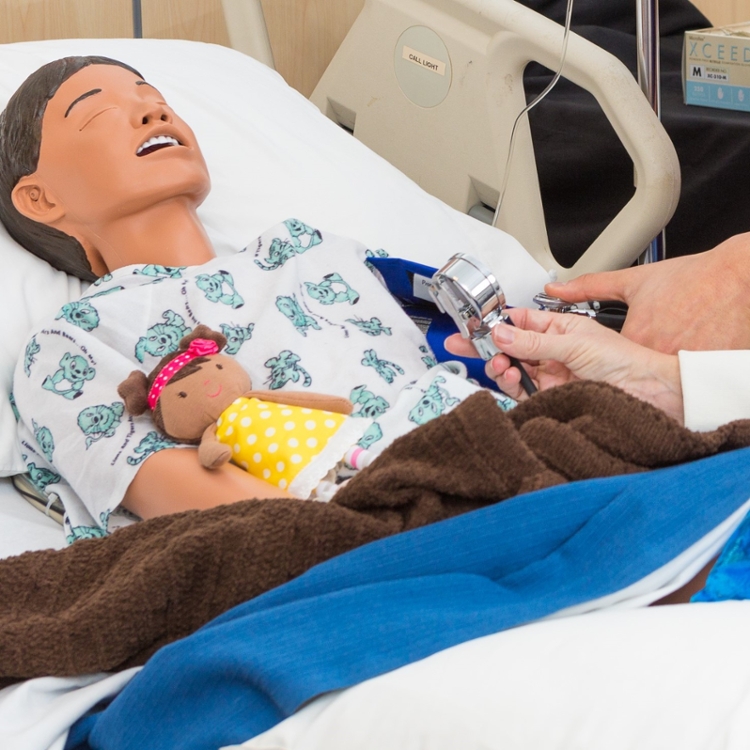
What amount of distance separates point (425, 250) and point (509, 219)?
0.76 feet

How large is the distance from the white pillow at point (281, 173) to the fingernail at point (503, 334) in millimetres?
503

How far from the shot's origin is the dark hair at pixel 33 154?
1.38 metres

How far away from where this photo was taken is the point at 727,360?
1.07m

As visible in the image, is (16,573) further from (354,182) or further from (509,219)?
(509,219)

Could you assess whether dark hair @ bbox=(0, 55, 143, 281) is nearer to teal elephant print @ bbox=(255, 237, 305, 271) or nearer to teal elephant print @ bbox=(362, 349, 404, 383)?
teal elephant print @ bbox=(255, 237, 305, 271)

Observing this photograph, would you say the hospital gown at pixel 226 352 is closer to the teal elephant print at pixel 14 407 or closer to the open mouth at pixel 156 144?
the teal elephant print at pixel 14 407

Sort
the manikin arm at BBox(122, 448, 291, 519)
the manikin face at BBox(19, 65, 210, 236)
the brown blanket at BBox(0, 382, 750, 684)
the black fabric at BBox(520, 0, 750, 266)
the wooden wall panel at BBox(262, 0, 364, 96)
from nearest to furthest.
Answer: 1. the brown blanket at BBox(0, 382, 750, 684)
2. the manikin arm at BBox(122, 448, 291, 519)
3. the manikin face at BBox(19, 65, 210, 236)
4. the black fabric at BBox(520, 0, 750, 266)
5. the wooden wall panel at BBox(262, 0, 364, 96)

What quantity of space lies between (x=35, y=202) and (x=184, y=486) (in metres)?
0.63

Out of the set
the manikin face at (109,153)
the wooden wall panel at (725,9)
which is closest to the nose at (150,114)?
the manikin face at (109,153)

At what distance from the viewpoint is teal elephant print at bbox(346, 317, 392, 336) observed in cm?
130

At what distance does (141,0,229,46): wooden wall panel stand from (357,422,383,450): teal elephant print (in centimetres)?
152

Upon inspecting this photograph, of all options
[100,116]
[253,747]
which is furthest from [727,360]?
[100,116]

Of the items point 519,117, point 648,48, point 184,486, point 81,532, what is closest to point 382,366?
point 184,486

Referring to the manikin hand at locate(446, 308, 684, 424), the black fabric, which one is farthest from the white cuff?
the black fabric
